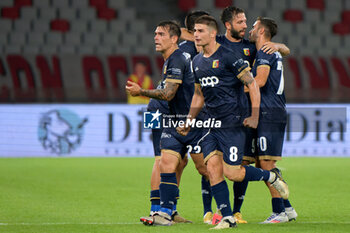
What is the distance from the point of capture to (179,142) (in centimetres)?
676

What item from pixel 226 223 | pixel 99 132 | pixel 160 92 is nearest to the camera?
pixel 226 223

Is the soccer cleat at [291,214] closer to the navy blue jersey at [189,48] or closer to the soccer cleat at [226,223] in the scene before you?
the soccer cleat at [226,223]

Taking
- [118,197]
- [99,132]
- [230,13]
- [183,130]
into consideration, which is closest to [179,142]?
[183,130]

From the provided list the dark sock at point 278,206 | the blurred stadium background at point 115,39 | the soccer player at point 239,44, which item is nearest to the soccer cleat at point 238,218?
the soccer player at point 239,44

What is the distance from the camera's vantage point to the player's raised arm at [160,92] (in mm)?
6547

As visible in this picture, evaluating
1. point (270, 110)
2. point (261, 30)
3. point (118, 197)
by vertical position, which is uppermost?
point (261, 30)

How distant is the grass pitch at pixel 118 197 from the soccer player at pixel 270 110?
272 mm

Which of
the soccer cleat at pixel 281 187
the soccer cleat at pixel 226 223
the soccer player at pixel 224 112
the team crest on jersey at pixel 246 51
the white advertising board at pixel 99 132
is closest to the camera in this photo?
the soccer cleat at pixel 226 223

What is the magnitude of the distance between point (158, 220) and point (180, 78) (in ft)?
4.51

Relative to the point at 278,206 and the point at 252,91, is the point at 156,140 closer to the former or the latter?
the point at 252,91

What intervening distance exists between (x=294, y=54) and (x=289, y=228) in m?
15.2

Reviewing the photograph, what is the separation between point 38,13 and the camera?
67.1 feet

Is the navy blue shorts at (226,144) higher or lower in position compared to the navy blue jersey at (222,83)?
lower

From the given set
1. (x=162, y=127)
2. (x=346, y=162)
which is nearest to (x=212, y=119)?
(x=162, y=127)
